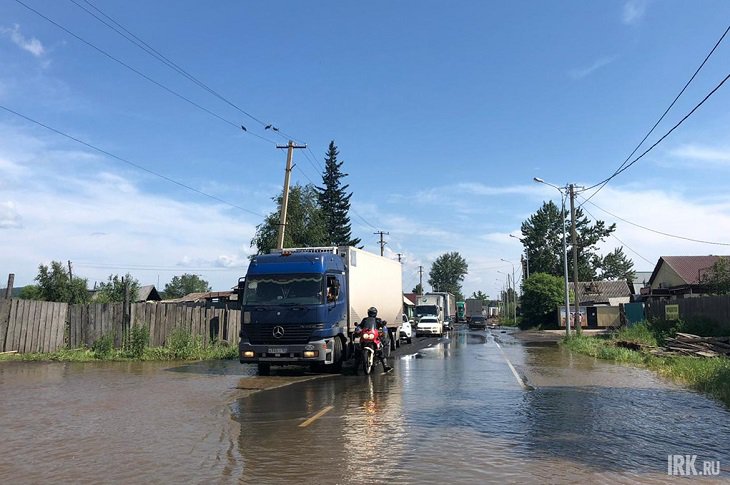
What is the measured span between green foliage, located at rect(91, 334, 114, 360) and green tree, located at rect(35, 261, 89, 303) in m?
34.8

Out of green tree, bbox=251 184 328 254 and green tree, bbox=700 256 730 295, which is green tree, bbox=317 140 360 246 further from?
green tree, bbox=700 256 730 295

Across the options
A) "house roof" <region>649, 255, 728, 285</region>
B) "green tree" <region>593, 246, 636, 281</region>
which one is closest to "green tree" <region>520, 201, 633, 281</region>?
"green tree" <region>593, 246, 636, 281</region>

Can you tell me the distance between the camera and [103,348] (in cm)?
1998

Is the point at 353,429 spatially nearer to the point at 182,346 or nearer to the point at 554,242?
the point at 182,346

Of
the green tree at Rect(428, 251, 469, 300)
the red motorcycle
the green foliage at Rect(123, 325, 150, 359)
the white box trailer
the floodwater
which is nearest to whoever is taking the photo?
the floodwater

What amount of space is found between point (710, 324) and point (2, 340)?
27.8 metres

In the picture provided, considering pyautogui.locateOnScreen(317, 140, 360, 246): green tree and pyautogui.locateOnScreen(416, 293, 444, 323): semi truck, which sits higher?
pyautogui.locateOnScreen(317, 140, 360, 246): green tree

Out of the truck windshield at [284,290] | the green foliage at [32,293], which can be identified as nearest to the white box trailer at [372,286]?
the truck windshield at [284,290]

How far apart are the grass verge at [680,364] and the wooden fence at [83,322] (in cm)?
1317

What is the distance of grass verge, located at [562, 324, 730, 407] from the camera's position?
12.5 m

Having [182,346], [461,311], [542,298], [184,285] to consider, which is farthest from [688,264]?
[184,285]

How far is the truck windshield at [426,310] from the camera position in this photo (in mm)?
47516

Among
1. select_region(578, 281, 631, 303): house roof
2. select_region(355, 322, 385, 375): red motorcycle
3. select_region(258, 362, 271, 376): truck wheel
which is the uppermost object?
select_region(578, 281, 631, 303): house roof

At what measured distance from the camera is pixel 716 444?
7.71 m
